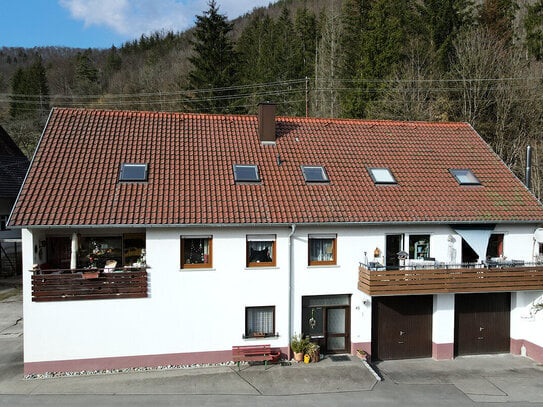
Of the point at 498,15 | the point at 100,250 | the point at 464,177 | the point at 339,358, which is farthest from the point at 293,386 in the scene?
the point at 498,15

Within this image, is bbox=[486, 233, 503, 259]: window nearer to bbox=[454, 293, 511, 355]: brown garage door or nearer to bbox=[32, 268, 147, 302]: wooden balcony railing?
bbox=[454, 293, 511, 355]: brown garage door

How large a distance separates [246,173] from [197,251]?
3133mm

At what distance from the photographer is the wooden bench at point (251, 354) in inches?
482

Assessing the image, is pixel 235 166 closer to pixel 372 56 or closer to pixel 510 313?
pixel 510 313

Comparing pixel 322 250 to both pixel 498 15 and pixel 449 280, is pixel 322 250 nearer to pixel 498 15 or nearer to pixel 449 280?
pixel 449 280

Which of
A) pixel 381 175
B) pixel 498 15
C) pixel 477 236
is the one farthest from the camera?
pixel 498 15

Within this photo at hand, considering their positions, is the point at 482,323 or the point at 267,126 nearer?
the point at 482,323

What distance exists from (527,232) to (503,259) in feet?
4.47

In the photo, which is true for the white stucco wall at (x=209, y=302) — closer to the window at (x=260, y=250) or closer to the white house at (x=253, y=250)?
the white house at (x=253, y=250)

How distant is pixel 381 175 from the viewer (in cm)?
1470

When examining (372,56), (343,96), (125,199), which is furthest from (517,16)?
(125,199)

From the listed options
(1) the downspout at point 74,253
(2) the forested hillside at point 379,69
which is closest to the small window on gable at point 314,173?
(1) the downspout at point 74,253

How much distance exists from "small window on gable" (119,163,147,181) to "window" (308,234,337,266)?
569cm

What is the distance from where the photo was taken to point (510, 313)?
46.7ft
